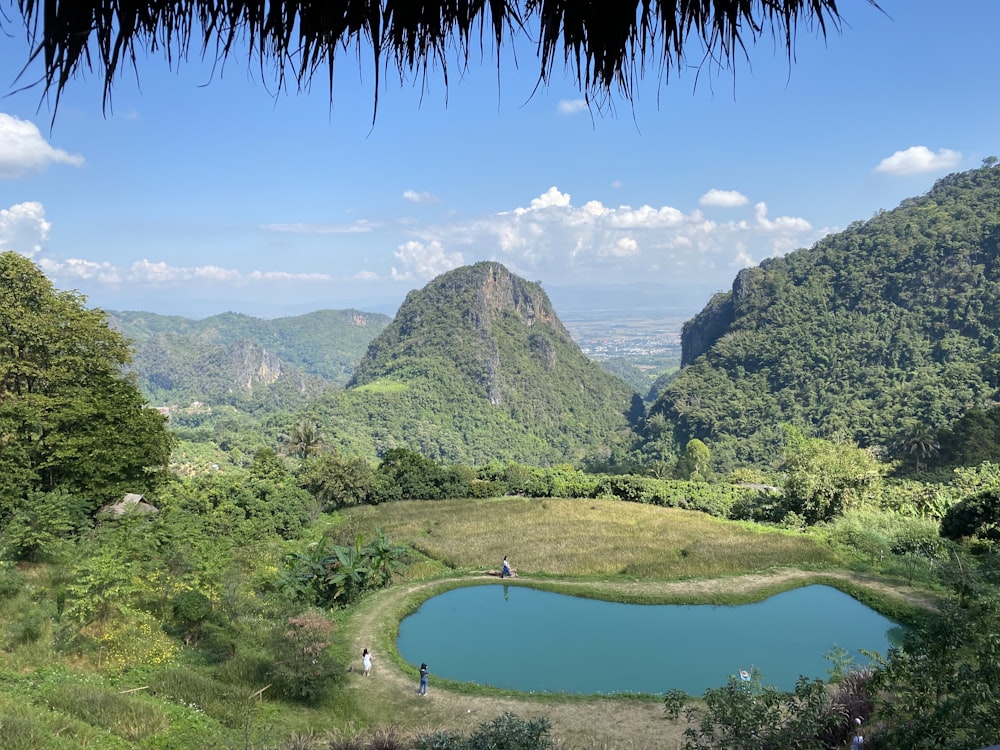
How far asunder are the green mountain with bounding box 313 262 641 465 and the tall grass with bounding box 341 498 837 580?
5771cm

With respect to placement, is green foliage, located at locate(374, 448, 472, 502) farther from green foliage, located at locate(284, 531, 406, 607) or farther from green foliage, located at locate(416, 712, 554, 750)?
green foliage, located at locate(416, 712, 554, 750)

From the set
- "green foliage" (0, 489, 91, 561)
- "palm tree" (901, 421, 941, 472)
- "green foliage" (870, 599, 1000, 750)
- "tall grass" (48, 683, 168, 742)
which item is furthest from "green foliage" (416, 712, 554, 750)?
"palm tree" (901, 421, 941, 472)

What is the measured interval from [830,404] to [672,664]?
75.5 metres

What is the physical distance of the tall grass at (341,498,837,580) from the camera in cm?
1858

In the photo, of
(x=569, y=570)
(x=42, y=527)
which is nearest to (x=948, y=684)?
(x=569, y=570)

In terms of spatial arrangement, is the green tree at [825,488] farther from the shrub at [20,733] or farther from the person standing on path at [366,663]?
the shrub at [20,733]

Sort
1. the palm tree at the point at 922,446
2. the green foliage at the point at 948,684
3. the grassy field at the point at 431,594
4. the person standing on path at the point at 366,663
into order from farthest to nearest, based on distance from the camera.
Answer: the palm tree at the point at 922,446 → the person standing on path at the point at 366,663 → the grassy field at the point at 431,594 → the green foliage at the point at 948,684

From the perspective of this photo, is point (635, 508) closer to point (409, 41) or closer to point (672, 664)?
point (672, 664)

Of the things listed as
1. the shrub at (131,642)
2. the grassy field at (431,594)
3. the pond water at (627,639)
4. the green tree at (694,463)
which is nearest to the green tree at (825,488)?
the grassy field at (431,594)

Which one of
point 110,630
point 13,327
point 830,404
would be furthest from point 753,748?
point 830,404

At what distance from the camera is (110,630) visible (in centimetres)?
1099

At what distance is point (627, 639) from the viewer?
547 inches

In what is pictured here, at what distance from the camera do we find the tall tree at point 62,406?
15680 mm

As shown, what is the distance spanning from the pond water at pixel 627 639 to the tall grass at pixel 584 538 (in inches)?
84.9
